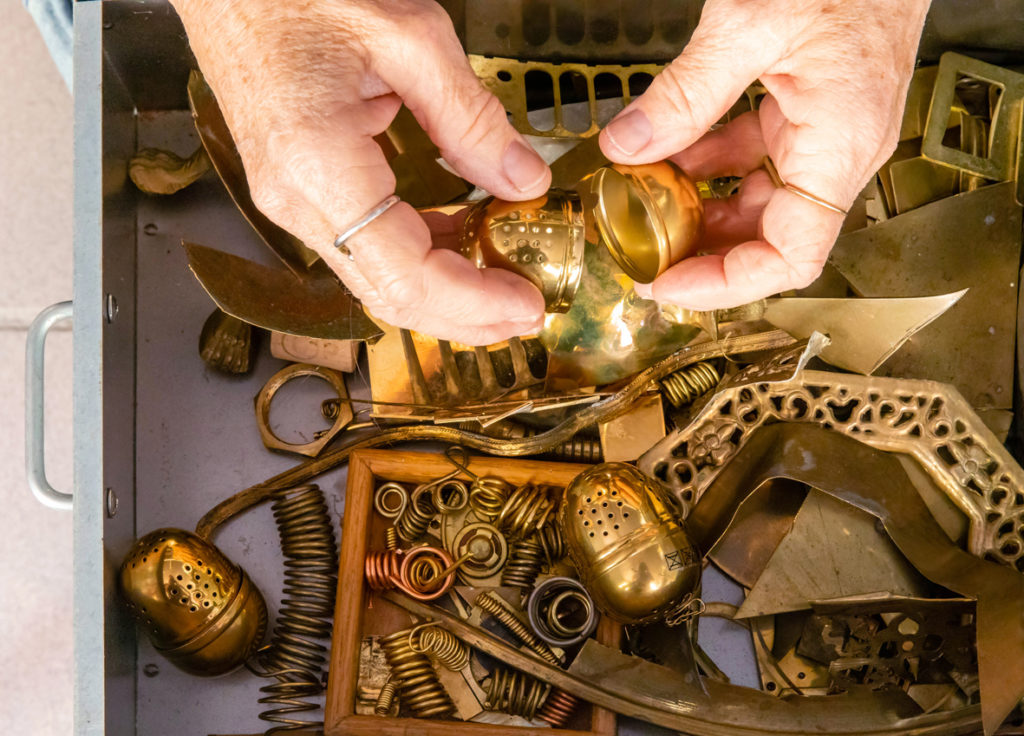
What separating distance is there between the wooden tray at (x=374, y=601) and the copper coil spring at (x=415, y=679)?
0.03 metres

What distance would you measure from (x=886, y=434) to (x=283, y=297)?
0.68 meters

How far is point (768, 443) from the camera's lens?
1023 mm

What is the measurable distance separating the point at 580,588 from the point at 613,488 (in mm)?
135

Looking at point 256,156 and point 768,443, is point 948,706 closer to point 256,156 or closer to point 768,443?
point 768,443

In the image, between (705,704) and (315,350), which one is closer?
(705,704)

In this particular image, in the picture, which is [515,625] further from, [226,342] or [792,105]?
[792,105]

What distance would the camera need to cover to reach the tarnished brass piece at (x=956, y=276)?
→ 1098mm

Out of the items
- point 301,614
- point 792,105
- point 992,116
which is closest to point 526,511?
point 301,614

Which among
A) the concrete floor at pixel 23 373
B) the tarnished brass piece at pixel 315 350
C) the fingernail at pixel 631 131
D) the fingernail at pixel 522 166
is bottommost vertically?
the concrete floor at pixel 23 373

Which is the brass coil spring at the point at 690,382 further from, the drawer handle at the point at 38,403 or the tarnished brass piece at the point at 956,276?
the drawer handle at the point at 38,403

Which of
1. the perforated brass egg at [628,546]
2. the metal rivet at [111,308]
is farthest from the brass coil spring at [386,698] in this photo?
the metal rivet at [111,308]

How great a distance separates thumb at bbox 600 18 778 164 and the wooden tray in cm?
37

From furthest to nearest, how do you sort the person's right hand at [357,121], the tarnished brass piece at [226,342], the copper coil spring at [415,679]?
the tarnished brass piece at [226,342]
the copper coil spring at [415,679]
the person's right hand at [357,121]

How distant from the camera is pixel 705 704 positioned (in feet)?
3.19
